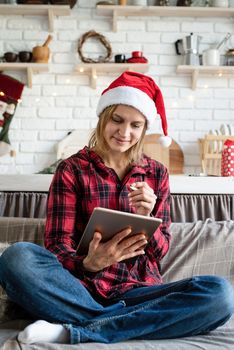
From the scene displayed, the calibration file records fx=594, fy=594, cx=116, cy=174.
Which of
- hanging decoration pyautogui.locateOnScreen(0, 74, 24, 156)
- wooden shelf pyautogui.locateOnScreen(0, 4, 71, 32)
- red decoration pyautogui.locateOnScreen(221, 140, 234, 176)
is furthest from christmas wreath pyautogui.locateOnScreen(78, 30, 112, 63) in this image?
red decoration pyautogui.locateOnScreen(221, 140, 234, 176)

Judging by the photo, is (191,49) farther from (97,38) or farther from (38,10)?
(38,10)

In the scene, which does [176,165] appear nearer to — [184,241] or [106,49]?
[106,49]

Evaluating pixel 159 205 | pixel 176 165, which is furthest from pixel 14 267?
pixel 176 165

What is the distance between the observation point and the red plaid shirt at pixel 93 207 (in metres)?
1.64

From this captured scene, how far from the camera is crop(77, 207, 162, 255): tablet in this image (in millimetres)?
1403

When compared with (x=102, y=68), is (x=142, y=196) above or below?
below

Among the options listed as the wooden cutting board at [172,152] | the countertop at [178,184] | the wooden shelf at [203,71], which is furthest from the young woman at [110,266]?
the wooden shelf at [203,71]

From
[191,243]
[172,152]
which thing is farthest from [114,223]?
[172,152]

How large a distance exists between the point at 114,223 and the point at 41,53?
8.66ft

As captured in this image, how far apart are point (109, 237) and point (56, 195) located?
0.96 ft

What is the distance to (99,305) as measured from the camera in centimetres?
153

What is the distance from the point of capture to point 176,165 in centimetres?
392

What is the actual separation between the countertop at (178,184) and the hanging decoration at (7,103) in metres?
1.61

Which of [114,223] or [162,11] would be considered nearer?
[114,223]
